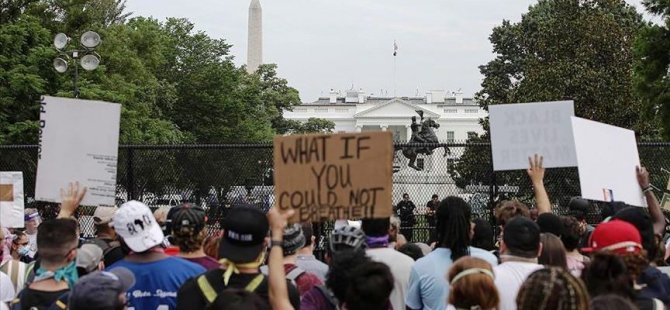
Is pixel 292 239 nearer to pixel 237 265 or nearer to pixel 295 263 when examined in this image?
pixel 295 263

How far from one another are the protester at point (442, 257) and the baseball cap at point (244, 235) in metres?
1.48

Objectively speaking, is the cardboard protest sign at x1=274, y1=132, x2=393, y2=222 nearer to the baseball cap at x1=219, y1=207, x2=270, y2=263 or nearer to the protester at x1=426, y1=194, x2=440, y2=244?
the baseball cap at x1=219, y1=207, x2=270, y2=263

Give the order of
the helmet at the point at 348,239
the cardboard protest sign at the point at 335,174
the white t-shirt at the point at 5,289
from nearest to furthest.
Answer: the cardboard protest sign at the point at 335,174, the helmet at the point at 348,239, the white t-shirt at the point at 5,289

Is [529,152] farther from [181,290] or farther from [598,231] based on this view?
[181,290]

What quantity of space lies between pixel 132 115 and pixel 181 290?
112ft

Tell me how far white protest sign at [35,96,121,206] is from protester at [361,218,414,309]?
2.51 m

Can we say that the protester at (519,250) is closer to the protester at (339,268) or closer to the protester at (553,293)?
the protester at (339,268)

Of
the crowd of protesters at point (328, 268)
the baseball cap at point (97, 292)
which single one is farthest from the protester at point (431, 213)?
the baseball cap at point (97, 292)

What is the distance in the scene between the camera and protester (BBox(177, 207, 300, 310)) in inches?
187

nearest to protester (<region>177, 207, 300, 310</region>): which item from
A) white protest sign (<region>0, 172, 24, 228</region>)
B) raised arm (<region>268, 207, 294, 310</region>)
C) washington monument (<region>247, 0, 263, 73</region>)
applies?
raised arm (<region>268, 207, 294, 310</region>)

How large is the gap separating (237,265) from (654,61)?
2518 cm

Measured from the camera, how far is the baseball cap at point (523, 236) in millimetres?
5613

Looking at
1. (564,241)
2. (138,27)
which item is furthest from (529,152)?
(138,27)

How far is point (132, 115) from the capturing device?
1500 inches
